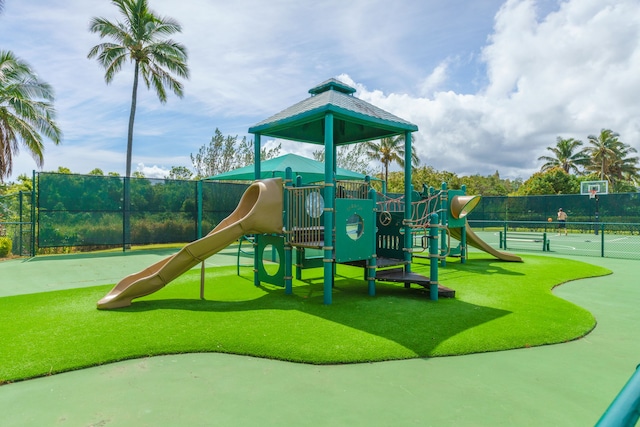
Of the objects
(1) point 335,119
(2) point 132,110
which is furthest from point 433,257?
(2) point 132,110

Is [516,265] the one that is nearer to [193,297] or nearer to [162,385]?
[193,297]

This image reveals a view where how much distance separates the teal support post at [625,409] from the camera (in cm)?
94

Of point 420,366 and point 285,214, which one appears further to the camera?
point 285,214

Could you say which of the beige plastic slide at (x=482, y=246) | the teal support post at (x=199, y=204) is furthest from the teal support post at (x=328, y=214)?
the teal support post at (x=199, y=204)

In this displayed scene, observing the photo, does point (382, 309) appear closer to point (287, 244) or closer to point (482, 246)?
point (287, 244)

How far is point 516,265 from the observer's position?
10.6m

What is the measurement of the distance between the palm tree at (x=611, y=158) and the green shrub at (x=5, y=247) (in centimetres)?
5051

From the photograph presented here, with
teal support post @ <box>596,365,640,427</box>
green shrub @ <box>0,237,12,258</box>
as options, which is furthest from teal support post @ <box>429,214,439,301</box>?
green shrub @ <box>0,237,12,258</box>

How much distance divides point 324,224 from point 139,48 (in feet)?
53.9

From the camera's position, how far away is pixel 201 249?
6.41 meters

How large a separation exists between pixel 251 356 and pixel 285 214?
3327 mm

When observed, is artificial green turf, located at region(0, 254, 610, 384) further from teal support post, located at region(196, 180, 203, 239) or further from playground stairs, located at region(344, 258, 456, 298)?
teal support post, located at region(196, 180, 203, 239)

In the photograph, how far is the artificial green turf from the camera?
416cm

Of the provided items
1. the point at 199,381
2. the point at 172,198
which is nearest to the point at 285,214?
the point at 199,381
